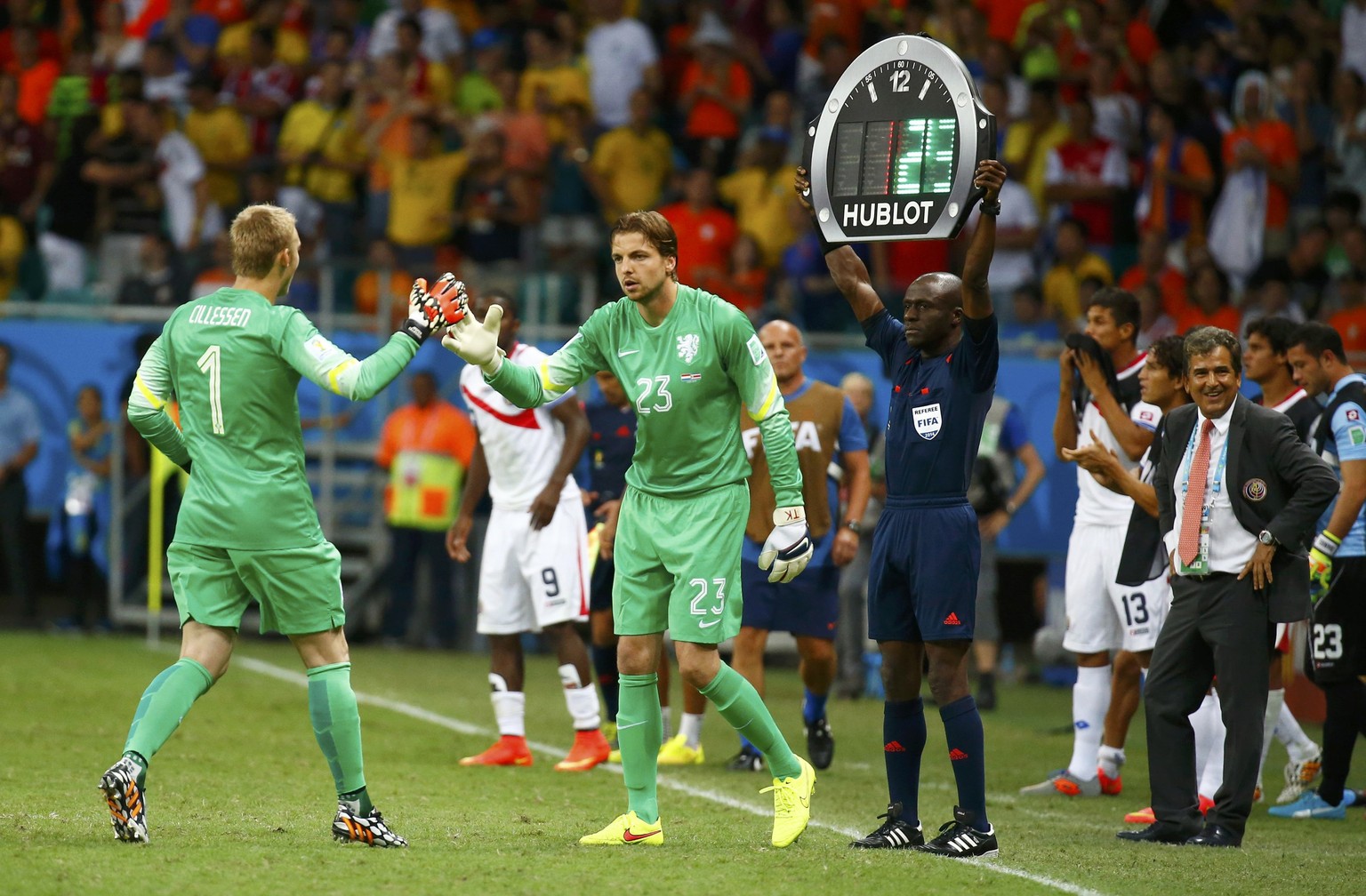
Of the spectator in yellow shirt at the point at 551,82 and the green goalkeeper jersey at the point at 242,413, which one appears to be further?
the spectator in yellow shirt at the point at 551,82

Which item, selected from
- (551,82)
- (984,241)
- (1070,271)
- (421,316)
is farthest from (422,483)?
(984,241)

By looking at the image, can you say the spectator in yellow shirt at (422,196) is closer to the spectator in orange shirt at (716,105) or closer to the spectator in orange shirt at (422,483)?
the spectator in orange shirt at (422,483)

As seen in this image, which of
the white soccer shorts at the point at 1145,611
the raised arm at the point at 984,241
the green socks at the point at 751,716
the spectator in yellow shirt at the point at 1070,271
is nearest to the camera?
the raised arm at the point at 984,241

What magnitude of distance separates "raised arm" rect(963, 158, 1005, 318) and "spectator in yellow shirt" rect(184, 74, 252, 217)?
13.5m

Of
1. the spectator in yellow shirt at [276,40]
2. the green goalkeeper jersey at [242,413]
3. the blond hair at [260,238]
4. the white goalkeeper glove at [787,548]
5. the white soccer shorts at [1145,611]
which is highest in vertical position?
the spectator in yellow shirt at [276,40]

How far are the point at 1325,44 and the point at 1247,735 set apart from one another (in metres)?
11.0

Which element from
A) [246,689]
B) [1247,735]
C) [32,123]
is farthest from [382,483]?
[1247,735]

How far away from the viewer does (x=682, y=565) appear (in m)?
6.76

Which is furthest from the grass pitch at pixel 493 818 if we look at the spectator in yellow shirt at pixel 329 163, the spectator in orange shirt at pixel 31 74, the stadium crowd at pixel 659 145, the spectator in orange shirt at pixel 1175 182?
the spectator in orange shirt at pixel 31 74

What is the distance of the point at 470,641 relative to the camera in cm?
1706

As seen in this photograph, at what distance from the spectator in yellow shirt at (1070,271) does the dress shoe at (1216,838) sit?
8.34m

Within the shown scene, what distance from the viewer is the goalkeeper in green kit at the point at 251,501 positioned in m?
6.45

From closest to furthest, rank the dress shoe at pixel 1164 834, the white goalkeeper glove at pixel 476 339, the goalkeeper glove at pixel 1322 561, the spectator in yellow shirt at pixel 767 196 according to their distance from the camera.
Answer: the white goalkeeper glove at pixel 476 339 → the dress shoe at pixel 1164 834 → the goalkeeper glove at pixel 1322 561 → the spectator in yellow shirt at pixel 767 196

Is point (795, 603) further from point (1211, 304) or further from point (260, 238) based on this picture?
point (1211, 304)
